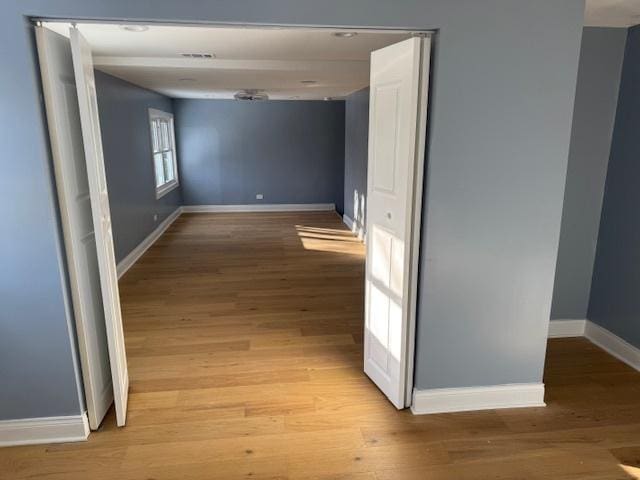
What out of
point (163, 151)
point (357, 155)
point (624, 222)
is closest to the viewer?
point (624, 222)

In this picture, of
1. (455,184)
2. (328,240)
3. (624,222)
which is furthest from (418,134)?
(328,240)

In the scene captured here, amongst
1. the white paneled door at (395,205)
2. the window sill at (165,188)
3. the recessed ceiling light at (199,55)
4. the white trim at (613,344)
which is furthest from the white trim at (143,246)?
the white trim at (613,344)

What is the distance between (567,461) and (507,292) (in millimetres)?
846

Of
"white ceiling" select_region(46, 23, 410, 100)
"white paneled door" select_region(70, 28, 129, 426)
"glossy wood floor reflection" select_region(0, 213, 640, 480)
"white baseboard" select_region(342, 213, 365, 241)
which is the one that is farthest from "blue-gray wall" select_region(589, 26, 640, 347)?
"white baseboard" select_region(342, 213, 365, 241)

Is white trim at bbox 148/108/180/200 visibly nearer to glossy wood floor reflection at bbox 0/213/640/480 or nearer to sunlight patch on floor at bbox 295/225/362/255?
sunlight patch on floor at bbox 295/225/362/255

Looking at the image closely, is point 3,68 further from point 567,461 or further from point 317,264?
point 317,264

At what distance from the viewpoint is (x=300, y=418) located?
2469 millimetres

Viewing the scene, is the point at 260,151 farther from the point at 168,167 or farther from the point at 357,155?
the point at 357,155

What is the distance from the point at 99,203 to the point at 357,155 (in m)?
5.05

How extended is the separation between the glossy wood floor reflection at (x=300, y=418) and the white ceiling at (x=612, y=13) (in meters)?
2.20

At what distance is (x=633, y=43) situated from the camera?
2.91m

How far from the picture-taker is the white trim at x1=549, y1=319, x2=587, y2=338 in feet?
11.2

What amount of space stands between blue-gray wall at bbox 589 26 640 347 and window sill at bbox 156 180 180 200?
19.2 ft

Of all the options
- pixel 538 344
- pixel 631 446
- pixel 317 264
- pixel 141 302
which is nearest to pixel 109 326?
pixel 141 302
